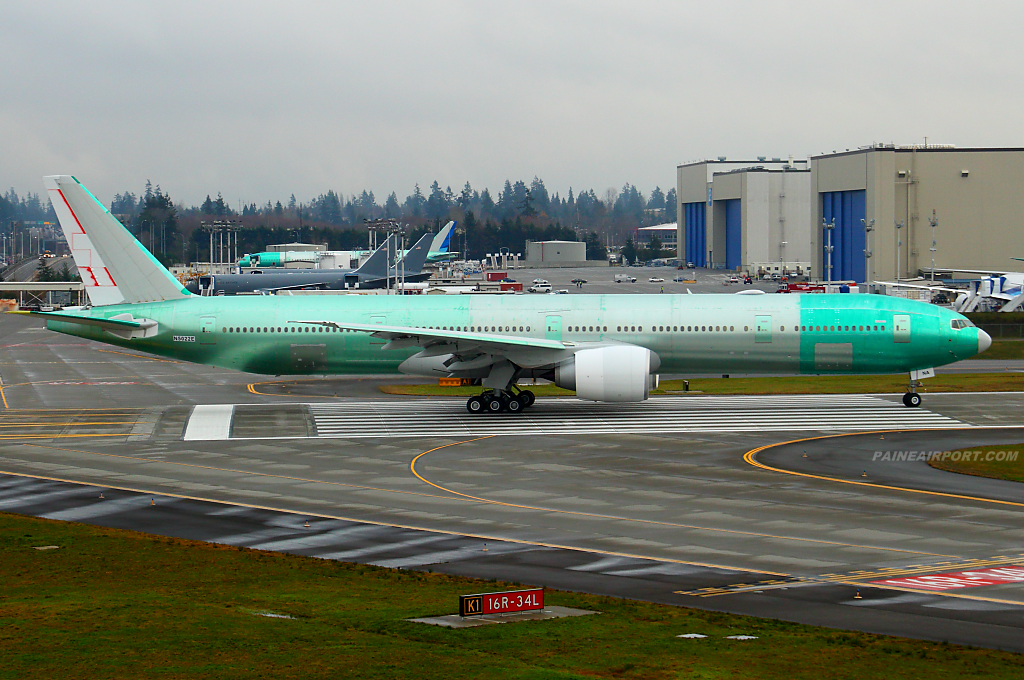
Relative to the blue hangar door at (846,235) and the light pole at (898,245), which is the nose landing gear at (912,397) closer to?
the light pole at (898,245)

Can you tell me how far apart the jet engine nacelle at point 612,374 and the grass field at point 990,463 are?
12343 mm

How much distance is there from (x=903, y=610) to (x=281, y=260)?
166 metres

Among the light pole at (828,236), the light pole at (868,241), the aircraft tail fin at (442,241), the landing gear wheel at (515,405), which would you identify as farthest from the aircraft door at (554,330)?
the aircraft tail fin at (442,241)

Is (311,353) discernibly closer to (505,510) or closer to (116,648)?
(505,510)

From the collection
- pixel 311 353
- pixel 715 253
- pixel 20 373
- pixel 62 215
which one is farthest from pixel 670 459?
pixel 715 253

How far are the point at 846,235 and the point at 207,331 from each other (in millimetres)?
116372

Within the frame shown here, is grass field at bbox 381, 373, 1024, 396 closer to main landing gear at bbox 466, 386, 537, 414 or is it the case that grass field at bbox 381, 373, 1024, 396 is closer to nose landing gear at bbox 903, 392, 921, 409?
nose landing gear at bbox 903, 392, 921, 409

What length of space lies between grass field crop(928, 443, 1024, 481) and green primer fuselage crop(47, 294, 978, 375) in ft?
34.5

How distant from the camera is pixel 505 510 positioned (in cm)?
2641

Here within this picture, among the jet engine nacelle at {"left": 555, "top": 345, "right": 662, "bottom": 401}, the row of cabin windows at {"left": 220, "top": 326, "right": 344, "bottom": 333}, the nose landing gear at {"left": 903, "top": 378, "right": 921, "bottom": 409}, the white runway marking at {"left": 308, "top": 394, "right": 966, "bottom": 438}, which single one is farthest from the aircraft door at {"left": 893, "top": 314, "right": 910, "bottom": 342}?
the row of cabin windows at {"left": 220, "top": 326, "right": 344, "bottom": 333}

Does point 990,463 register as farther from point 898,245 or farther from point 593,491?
point 898,245

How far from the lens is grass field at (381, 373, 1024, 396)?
1991 inches

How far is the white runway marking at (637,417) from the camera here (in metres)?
39.7

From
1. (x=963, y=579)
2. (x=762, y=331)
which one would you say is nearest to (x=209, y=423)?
(x=762, y=331)
